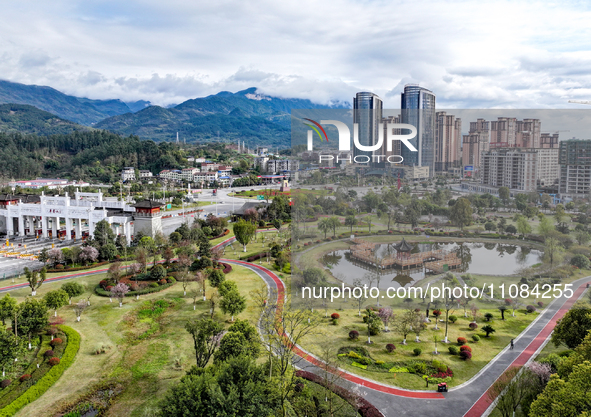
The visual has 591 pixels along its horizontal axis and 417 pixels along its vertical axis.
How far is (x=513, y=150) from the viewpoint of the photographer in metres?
23.6

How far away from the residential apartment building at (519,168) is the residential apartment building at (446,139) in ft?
6.49

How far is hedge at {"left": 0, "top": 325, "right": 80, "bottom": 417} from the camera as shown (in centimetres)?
1086

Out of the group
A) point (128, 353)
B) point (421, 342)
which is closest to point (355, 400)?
point (421, 342)

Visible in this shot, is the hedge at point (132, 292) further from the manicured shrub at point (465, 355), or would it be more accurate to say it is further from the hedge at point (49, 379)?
the manicured shrub at point (465, 355)

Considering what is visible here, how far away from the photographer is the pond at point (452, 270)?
2036 centimetres

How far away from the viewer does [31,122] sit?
15575 cm

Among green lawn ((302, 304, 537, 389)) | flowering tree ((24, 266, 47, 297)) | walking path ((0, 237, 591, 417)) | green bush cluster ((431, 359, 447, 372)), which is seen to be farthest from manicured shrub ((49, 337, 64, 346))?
green bush cluster ((431, 359, 447, 372))

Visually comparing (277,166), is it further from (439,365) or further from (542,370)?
(542,370)

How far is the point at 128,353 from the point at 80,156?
7438 centimetres

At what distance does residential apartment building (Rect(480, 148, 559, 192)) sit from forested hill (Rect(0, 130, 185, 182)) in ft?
190

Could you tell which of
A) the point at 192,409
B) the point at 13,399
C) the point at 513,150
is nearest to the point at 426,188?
the point at 513,150

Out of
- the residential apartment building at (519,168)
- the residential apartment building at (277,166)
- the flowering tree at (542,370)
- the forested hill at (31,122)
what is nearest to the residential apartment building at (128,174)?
the residential apartment building at (277,166)

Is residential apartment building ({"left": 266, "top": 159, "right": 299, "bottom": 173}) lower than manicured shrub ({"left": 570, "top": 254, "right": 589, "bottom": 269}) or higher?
higher

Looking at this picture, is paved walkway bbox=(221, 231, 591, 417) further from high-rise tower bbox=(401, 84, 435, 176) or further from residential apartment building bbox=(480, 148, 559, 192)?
high-rise tower bbox=(401, 84, 435, 176)
